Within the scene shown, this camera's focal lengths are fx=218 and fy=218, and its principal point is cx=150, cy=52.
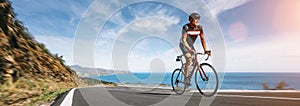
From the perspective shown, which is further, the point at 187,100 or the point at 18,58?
the point at 18,58

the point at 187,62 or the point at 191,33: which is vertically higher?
the point at 191,33

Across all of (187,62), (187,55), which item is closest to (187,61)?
(187,62)

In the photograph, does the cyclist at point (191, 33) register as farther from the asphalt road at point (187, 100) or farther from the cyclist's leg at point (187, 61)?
the asphalt road at point (187, 100)

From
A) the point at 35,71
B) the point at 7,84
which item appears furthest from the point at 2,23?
the point at 7,84

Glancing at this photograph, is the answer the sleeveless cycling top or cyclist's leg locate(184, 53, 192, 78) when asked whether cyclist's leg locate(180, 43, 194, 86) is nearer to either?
cyclist's leg locate(184, 53, 192, 78)

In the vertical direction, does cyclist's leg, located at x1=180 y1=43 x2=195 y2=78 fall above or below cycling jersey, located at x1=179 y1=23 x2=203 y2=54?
below

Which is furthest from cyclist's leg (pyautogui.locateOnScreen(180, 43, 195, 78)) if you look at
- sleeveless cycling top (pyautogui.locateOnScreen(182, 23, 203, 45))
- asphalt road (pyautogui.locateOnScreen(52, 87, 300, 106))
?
asphalt road (pyautogui.locateOnScreen(52, 87, 300, 106))

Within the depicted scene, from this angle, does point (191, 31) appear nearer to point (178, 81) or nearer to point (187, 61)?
point (187, 61)

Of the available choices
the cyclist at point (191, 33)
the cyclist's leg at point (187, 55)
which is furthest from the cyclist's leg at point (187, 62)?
the cyclist at point (191, 33)

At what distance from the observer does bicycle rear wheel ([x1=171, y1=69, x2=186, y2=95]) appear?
7.02 metres

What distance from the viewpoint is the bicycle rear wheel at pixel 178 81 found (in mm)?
7023

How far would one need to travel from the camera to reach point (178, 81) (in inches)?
286

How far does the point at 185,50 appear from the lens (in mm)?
5695

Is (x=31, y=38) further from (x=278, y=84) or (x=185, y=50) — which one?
(x=278, y=84)
